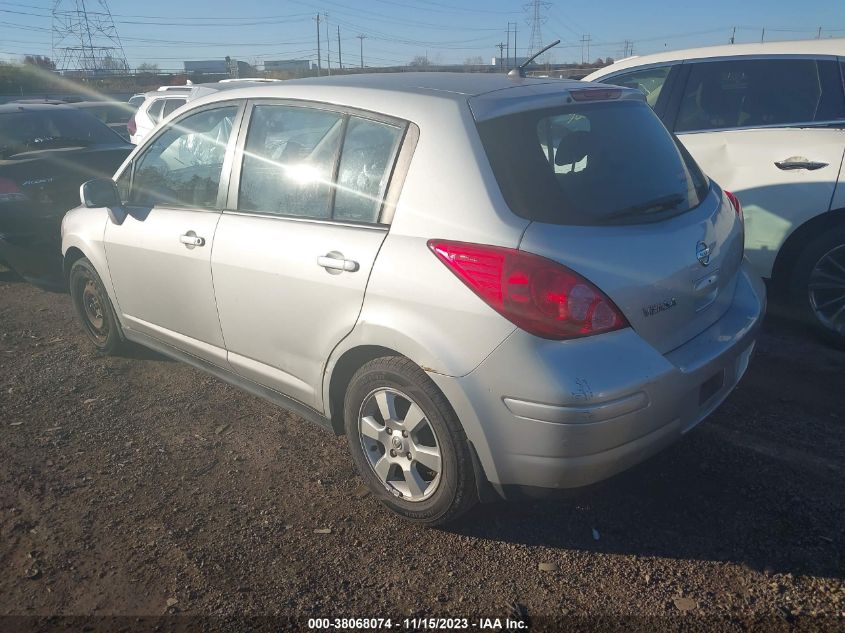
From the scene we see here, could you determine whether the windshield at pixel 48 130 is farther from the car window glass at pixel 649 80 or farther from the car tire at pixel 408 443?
the car tire at pixel 408 443

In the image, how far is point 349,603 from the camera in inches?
105

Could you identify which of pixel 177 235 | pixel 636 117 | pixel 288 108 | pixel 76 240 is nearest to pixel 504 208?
pixel 636 117

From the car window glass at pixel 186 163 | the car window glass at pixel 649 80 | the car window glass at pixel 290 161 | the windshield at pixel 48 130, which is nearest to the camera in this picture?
the car window glass at pixel 290 161

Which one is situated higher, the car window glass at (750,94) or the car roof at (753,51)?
the car roof at (753,51)

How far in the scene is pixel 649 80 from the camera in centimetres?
581

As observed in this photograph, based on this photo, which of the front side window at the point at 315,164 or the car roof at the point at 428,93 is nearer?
→ the car roof at the point at 428,93

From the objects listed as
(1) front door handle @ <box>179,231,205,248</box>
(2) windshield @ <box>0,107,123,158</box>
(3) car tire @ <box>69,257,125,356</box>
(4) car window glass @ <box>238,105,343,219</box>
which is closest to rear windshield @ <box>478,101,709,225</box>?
(4) car window glass @ <box>238,105,343,219</box>

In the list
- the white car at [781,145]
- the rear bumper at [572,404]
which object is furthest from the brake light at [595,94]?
the white car at [781,145]

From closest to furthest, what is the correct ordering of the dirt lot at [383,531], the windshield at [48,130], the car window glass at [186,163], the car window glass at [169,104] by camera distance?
the dirt lot at [383,531] → the car window glass at [186,163] → the windshield at [48,130] → the car window glass at [169,104]

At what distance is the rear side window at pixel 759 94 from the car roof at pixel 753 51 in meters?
0.06

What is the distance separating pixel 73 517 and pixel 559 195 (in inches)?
100.0

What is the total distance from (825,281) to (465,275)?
3.20 metres

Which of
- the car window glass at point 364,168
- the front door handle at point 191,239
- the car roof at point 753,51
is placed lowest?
the front door handle at point 191,239

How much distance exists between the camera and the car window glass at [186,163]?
3893 millimetres
